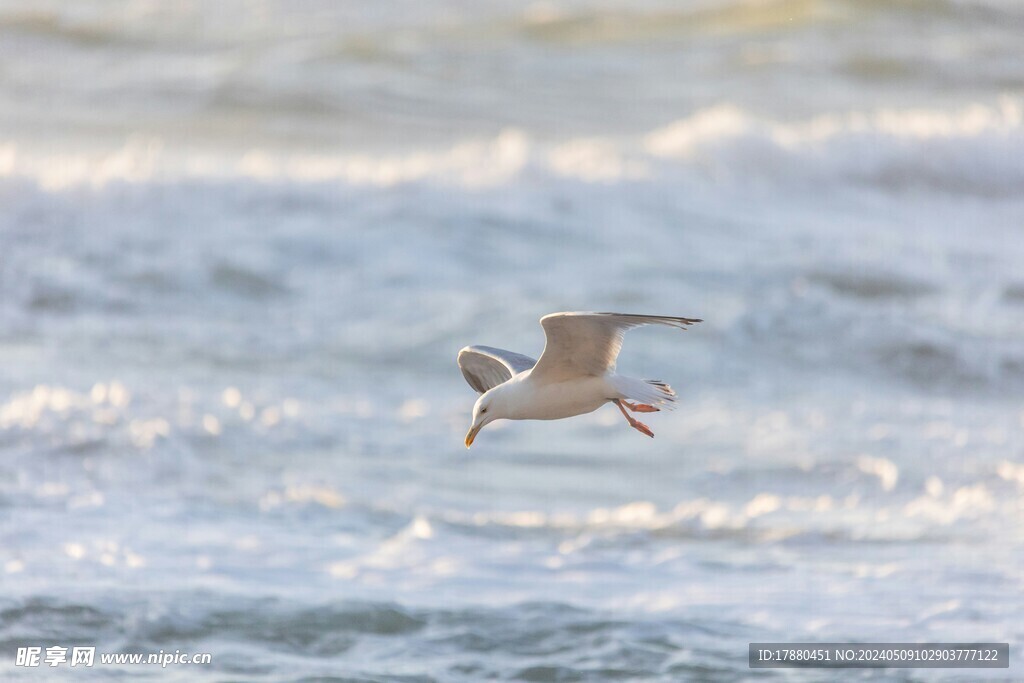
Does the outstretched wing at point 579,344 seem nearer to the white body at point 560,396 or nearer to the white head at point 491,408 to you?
the white body at point 560,396

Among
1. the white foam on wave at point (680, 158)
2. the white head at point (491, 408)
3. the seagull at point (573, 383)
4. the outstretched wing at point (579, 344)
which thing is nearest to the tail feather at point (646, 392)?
the seagull at point (573, 383)

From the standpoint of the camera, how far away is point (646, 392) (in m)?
5.21

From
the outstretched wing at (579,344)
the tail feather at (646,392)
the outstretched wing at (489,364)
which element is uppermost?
the outstretched wing at (489,364)

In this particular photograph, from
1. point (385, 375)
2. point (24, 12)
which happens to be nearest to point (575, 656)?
point (385, 375)

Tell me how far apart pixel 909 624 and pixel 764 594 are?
88 centimetres

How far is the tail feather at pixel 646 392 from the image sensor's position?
16.9 ft

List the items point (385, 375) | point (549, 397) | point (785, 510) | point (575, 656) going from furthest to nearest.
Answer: point (385, 375) → point (785, 510) → point (575, 656) → point (549, 397)

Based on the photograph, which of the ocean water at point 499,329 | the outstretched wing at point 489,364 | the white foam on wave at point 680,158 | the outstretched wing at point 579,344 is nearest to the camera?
the outstretched wing at point 579,344

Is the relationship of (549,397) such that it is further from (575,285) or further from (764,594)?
(575,285)

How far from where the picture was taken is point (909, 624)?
8.52 metres

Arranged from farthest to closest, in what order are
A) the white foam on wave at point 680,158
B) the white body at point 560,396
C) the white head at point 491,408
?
1. the white foam on wave at point 680,158
2. the white head at point 491,408
3. the white body at point 560,396

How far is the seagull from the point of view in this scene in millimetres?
5141

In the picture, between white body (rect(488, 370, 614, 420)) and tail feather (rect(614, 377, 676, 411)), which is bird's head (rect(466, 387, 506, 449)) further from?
tail feather (rect(614, 377, 676, 411))

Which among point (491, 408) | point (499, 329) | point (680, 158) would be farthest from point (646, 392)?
point (680, 158)
